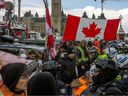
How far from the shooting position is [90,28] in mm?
17844

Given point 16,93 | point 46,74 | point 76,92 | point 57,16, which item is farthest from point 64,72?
point 57,16

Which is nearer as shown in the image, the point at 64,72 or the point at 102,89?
the point at 102,89

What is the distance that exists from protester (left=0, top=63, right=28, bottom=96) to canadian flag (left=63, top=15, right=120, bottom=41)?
36.4 ft

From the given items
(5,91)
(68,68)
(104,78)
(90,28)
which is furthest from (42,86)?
(90,28)

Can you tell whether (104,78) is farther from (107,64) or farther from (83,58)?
(83,58)

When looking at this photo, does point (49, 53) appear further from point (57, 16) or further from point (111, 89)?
point (57, 16)

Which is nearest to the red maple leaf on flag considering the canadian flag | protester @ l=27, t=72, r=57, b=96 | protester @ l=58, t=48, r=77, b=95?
the canadian flag

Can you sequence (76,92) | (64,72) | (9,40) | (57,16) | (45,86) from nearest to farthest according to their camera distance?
(45,86) < (76,92) < (64,72) < (9,40) < (57,16)

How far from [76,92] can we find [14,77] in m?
3.85

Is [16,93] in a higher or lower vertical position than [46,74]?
lower

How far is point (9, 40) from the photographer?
14164mm

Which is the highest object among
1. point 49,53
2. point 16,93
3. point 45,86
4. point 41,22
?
point 45,86

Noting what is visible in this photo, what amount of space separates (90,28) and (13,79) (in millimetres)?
12855

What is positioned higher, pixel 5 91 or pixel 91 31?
pixel 5 91
